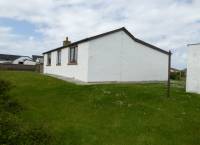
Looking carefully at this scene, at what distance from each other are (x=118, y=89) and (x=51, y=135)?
30.3ft

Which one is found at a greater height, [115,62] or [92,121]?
[115,62]

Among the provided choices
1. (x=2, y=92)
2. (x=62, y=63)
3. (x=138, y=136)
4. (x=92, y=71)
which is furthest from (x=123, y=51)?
(x=138, y=136)

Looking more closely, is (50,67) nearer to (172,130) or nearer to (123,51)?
(123,51)

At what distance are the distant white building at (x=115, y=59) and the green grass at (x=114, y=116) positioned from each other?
6.84 metres

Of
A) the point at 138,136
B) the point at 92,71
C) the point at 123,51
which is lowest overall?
the point at 138,136

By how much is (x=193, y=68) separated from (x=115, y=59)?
27.4 ft

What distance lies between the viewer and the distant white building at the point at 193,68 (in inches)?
740

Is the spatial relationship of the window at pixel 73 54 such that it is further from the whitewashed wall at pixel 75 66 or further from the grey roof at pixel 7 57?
the grey roof at pixel 7 57

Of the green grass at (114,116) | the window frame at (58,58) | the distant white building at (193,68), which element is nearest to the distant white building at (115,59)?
the window frame at (58,58)

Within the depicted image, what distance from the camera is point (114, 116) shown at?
12.3 m

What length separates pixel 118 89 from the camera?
725 inches

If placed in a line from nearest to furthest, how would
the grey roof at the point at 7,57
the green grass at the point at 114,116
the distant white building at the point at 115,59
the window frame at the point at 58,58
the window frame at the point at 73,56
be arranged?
the green grass at the point at 114,116 < the distant white building at the point at 115,59 < the window frame at the point at 73,56 < the window frame at the point at 58,58 < the grey roof at the point at 7,57

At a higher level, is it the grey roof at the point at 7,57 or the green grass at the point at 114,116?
the grey roof at the point at 7,57

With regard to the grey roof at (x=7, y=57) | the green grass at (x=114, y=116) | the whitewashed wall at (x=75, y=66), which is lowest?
the green grass at (x=114, y=116)
